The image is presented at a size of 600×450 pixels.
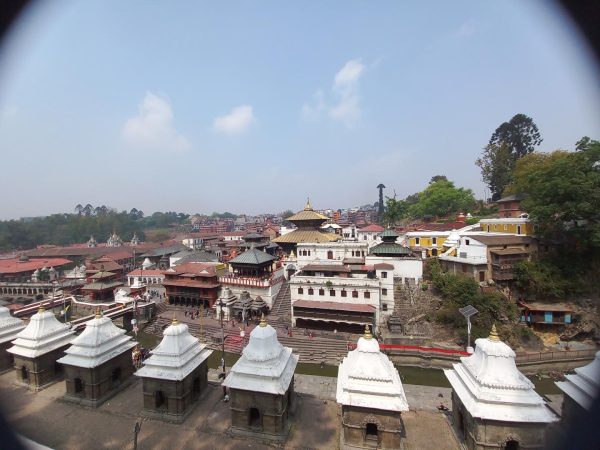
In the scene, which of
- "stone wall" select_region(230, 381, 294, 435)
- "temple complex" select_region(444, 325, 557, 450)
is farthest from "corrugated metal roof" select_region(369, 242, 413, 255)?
"stone wall" select_region(230, 381, 294, 435)

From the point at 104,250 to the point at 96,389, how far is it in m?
53.0

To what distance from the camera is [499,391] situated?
7.29 meters

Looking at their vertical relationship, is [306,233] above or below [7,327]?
above

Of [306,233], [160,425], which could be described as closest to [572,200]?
[306,233]

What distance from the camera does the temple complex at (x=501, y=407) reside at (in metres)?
6.93

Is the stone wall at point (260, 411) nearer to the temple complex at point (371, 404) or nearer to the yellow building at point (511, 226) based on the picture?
the temple complex at point (371, 404)

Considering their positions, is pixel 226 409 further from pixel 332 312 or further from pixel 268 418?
pixel 332 312

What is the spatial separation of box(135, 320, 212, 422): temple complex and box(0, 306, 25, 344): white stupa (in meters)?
9.34

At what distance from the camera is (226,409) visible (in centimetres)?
1020

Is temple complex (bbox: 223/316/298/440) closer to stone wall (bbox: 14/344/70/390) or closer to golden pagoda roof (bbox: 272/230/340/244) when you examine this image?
stone wall (bbox: 14/344/70/390)

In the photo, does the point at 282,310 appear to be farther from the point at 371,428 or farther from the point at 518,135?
the point at 518,135

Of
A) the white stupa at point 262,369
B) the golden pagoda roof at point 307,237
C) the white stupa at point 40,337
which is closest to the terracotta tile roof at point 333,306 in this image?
the white stupa at point 262,369

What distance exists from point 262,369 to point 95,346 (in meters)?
7.32

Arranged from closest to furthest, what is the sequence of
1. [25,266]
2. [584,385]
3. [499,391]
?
[584,385] → [499,391] → [25,266]
